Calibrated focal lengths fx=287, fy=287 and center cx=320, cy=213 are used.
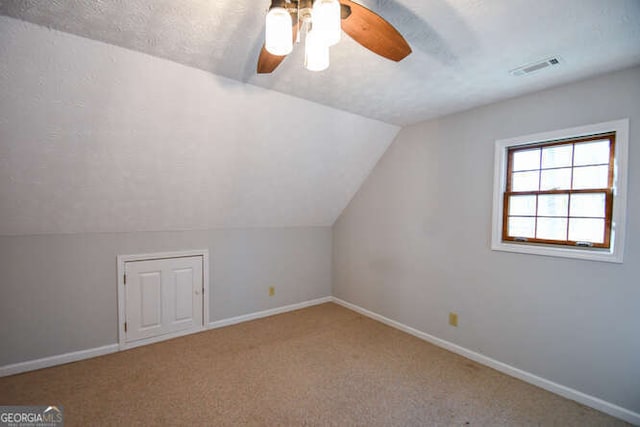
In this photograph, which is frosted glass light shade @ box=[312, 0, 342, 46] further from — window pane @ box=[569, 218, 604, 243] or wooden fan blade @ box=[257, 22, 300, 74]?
window pane @ box=[569, 218, 604, 243]

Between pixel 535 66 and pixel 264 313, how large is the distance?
11.6 ft

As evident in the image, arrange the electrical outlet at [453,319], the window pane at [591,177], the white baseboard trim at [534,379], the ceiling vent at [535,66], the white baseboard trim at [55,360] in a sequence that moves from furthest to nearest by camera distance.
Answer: the electrical outlet at [453,319], the white baseboard trim at [55,360], the window pane at [591,177], the white baseboard trim at [534,379], the ceiling vent at [535,66]

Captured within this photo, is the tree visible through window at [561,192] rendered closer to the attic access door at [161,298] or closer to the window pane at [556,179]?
the window pane at [556,179]

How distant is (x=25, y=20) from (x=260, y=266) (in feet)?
9.20

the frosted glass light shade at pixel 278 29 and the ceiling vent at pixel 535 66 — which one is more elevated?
the ceiling vent at pixel 535 66

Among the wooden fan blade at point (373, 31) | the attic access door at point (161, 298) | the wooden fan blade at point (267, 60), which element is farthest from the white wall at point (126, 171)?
the wooden fan blade at point (373, 31)

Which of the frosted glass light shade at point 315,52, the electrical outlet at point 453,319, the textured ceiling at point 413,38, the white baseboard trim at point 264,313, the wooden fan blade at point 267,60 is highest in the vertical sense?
the textured ceiling at point 413,38

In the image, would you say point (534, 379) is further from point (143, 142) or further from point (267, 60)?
point (143, 142)

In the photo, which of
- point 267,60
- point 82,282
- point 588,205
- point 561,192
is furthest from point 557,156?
point 82,282

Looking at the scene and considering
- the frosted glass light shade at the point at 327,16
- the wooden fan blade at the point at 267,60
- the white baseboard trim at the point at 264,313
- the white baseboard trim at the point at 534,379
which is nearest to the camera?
the frosted glass light shade at the point at 327,16

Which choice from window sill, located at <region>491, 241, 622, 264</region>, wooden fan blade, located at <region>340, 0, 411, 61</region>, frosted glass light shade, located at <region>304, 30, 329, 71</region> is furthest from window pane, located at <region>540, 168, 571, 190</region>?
frosted glass light shade, located at <region>304, 30, 329, 71</region>

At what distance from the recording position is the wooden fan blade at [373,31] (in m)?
1.06

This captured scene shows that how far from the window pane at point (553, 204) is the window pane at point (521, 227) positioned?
0.11 meters

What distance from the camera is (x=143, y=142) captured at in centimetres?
216
